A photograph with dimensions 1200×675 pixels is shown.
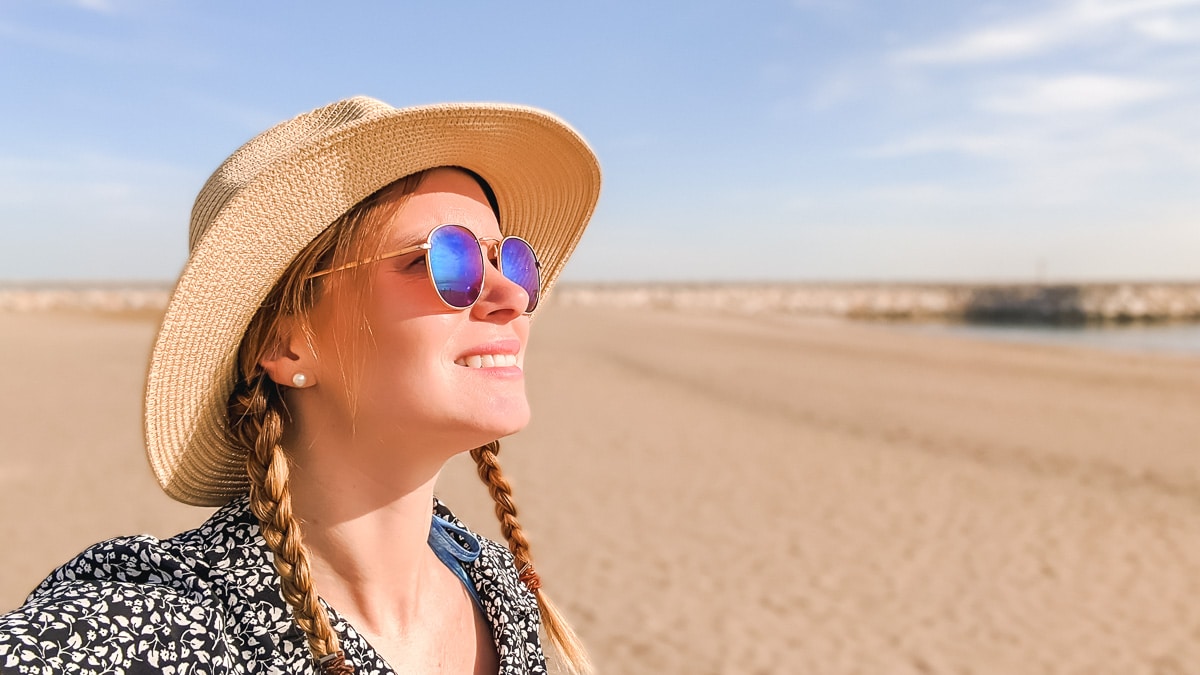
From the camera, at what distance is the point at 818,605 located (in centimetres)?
680

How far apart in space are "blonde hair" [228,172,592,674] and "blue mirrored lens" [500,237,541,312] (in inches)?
7.6

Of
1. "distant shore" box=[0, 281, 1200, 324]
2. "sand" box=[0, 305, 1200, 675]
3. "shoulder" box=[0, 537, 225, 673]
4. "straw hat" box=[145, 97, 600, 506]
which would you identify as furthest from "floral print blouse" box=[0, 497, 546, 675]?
"distant shore" box=[0, 281, 1200, 324]

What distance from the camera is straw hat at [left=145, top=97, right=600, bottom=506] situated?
4.26 ft

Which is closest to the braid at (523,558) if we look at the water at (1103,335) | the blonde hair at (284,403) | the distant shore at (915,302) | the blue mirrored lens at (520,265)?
the blue mirrored lens at (520,265)

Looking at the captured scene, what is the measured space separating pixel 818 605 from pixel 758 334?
2483 cm

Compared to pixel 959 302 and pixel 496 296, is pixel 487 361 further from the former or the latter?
pixel 959 302

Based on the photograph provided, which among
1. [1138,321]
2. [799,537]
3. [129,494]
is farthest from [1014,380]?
[1138,321]

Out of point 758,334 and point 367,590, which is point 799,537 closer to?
point 367,590

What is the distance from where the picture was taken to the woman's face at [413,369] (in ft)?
4.53

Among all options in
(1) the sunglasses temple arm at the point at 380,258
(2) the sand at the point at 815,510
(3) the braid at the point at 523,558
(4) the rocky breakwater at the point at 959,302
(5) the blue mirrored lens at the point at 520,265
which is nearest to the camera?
(1) the sunglasses temple arm at the point at 380,258

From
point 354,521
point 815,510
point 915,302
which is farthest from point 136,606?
point 915,302

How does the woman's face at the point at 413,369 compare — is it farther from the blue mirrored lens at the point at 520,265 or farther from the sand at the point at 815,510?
the sand at the point at 815,510

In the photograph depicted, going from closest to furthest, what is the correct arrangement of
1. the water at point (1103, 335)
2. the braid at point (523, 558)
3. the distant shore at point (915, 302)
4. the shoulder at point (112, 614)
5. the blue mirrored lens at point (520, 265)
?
the shoulder at point (112, 614) < the blue mirrored lens at point (520, 265) < the braid at point (523, 558) < the water at point (1103, 335) < the distant shore at point (915, 302)

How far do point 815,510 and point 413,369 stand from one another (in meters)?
8.70
